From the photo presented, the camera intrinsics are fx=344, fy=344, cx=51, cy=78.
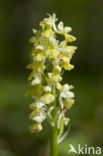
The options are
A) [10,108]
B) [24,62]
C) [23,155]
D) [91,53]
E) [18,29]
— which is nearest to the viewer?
[23,155]

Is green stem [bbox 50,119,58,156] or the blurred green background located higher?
the blurred green background

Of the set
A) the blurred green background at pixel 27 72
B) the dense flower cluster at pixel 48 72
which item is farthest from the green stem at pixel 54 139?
the blurred green background at pixel 27 72

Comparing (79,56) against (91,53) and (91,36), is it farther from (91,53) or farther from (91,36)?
(91,36)

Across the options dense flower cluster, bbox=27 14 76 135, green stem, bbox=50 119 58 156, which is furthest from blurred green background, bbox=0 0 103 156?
dense flower cluster, bbox=27 14 76 135

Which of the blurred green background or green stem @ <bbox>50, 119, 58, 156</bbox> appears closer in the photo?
green stem @ <bbox>50, 119, 58, 156</bbox>

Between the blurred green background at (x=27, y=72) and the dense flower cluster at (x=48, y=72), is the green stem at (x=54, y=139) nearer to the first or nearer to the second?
the dense flower cluster at (x=48, y=72)

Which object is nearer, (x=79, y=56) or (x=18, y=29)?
(x=79, y=56)

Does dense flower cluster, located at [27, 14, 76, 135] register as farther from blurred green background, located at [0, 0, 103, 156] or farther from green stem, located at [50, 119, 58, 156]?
blurred green background, located at [0, 0, 103, 156]

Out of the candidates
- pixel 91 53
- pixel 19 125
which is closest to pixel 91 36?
pixel 91 53
